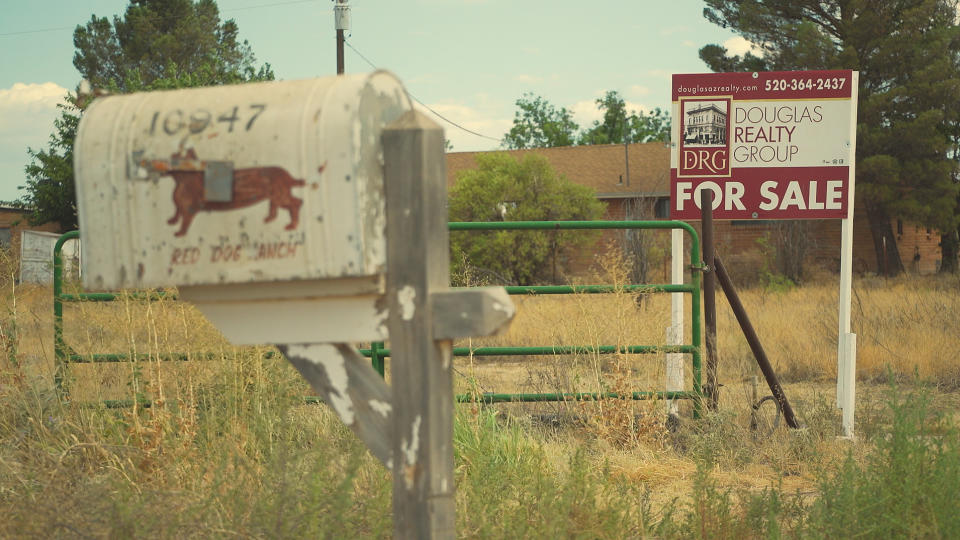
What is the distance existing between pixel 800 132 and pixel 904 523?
162 inches

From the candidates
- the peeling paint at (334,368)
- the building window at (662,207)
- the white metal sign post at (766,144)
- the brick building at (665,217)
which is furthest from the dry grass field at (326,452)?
the building window at (662,207)

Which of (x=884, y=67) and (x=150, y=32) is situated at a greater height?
(x=150, y=32)

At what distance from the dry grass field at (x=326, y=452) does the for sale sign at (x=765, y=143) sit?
4.51ft

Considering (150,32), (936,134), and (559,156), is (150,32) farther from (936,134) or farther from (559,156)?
(936,134)

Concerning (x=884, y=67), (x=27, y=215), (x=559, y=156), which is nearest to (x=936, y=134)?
(x=884, y=67)

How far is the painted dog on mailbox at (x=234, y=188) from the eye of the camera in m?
2.01

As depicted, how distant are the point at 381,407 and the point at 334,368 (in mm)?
149

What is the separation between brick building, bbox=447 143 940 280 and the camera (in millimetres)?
27750

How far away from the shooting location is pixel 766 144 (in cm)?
685

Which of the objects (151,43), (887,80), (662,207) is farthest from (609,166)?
(151,43)

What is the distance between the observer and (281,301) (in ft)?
7.06

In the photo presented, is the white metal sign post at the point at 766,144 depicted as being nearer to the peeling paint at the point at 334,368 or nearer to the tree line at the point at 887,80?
the peeling paint at the point at 334,368

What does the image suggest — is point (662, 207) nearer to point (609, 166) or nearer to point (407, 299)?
point (609, 166)

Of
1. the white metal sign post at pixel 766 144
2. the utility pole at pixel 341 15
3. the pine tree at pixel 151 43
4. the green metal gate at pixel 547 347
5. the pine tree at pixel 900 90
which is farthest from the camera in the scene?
the pine tree at pixel 151 43
